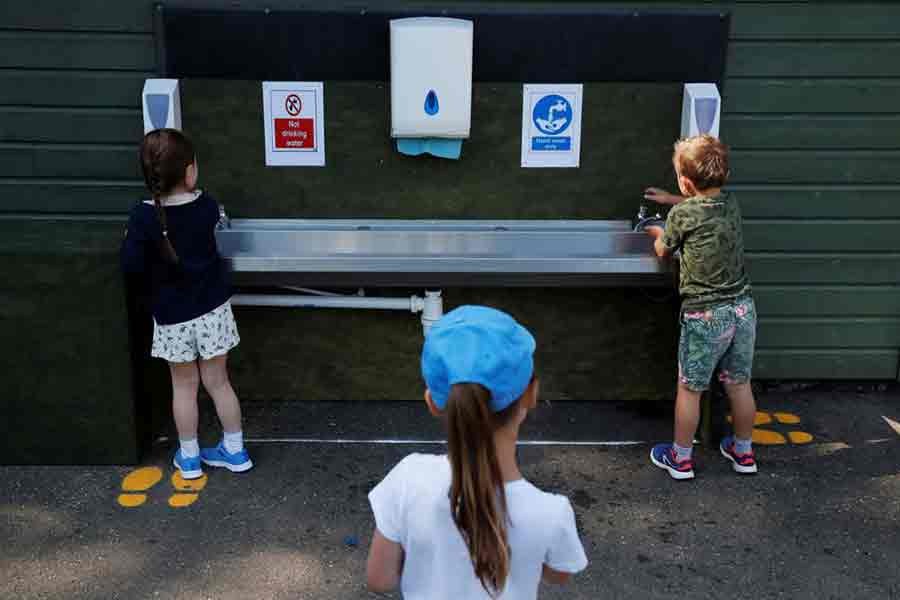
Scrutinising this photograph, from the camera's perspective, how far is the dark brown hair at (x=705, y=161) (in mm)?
4012

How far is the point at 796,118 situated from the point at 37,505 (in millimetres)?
3775

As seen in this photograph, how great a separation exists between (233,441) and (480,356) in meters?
2.75

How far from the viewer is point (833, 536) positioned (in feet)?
13.0

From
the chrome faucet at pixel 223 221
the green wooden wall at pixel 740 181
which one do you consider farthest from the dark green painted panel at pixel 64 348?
the chrome faucet at pixel 223 221

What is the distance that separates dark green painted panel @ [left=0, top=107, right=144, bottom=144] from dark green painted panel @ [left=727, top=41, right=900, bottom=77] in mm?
2788

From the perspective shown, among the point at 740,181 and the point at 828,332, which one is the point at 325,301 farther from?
the point at 828,332

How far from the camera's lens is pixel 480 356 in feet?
6.05

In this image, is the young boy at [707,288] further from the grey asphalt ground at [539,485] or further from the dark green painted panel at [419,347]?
the dark green painted panel at [419,347]

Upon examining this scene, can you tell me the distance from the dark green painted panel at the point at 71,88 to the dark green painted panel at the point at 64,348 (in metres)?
0.61

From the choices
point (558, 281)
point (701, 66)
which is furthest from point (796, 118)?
point (558, 281)

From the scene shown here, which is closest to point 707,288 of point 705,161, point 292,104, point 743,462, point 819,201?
point 705,161

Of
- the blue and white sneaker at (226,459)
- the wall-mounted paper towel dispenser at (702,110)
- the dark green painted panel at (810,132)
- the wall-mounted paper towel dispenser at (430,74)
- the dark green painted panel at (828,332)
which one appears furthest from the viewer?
the dark green painted panel at (828,332)

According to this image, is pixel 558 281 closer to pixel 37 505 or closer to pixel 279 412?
pixel 279 412

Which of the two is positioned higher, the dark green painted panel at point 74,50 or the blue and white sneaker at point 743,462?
the dark green painted panel at point 74,50
